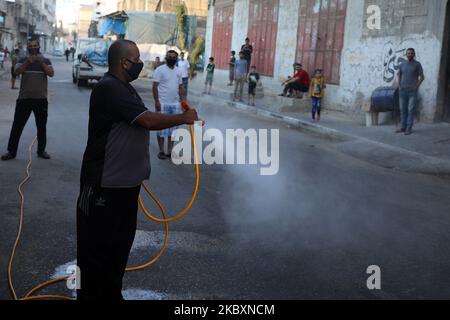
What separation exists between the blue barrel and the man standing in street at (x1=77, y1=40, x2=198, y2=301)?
38.3 ft

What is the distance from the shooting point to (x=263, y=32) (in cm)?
2356

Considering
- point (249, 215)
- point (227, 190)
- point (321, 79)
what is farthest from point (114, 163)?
point (321, 79)

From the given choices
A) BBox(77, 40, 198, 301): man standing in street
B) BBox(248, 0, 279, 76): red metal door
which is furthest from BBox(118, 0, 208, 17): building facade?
BBox(77, 40, 198, 301): man standing in street

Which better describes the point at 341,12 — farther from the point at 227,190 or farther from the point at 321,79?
the point at 227,190

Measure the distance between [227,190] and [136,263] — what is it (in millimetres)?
2910

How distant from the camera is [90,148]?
3.32 m

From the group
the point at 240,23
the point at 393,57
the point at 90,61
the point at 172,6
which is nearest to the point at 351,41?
the point at 393,57

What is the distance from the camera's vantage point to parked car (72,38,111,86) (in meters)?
24.3

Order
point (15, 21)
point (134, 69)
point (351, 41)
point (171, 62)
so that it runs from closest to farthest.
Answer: point (134, 69)
point (171, 62)
point (351, 41)
point (15, 21)

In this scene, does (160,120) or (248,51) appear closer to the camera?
(160,120)

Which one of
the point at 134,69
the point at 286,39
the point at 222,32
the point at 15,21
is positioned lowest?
the point at 134,69

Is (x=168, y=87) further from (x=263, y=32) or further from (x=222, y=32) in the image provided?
(x=222, y=32)

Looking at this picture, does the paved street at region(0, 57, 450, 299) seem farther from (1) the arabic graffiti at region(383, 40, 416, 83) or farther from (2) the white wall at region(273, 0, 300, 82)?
(2) the white wall at region(273, 0, 300, 82)

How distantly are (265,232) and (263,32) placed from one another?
19.0 meters
